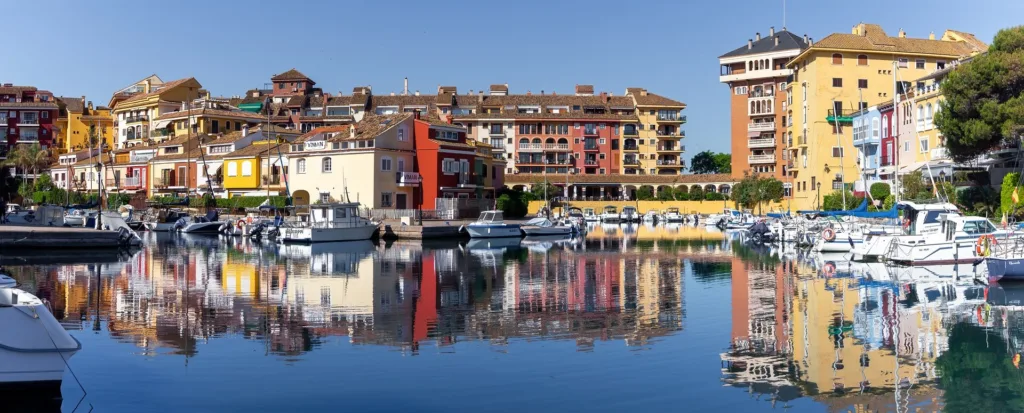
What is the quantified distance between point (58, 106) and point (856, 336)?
11943 centimetres

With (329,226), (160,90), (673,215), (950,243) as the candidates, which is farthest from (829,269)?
(160,90)

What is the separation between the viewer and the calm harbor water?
14781 mm

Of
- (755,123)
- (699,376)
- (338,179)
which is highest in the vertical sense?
(755,123)

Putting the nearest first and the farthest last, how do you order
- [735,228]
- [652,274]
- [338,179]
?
[652,274] → [338,179] → [735,228]

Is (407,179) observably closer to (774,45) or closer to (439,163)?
(439,163)

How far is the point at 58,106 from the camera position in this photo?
394 ft

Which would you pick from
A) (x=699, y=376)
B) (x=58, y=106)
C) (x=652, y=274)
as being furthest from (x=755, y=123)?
(x=699, y=376)

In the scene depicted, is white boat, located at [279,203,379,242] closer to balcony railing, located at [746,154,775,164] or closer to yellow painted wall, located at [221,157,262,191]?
yellow painted wall, located at [221,157,262,191]

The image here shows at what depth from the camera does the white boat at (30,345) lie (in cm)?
1329

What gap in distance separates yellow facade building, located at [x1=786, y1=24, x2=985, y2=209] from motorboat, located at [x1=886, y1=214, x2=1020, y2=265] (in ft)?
136

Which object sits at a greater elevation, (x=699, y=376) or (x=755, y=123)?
(x=755, y=123)

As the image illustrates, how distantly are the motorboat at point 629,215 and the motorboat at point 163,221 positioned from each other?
146 feet

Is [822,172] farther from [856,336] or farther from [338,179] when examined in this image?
[856,336]

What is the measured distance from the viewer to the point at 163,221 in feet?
233
